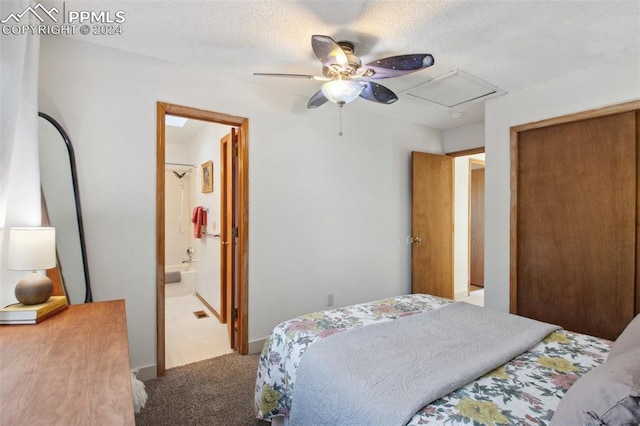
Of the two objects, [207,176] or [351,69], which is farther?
[207,176]

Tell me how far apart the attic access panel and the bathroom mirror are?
2777 millimetres

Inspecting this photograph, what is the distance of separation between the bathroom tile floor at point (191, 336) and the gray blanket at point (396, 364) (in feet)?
5.75

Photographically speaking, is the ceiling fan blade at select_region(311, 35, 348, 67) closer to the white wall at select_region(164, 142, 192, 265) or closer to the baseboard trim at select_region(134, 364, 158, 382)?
the baseboard trim at select_region(134, 364, 158, 382)

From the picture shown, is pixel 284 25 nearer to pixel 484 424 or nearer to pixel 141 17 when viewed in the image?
pixel 141 17

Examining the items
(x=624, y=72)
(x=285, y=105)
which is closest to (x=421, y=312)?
(x=285, y=105)

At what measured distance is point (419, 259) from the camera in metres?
3.97

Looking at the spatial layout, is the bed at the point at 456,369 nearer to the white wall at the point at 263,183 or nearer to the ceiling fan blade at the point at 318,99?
the white wall at the point at 263,183

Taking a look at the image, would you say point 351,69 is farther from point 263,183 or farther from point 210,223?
point 210,223

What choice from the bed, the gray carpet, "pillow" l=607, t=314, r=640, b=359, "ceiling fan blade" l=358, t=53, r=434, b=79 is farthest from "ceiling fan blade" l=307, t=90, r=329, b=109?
the gray carpet

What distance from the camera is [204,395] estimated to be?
7.19ft

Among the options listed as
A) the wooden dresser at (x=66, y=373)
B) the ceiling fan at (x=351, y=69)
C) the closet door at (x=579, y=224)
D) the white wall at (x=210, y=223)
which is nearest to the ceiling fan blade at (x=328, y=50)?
the ceiling fan at (x=351, y=69)

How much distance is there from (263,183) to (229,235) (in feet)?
2.39

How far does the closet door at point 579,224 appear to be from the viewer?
97.3 inches

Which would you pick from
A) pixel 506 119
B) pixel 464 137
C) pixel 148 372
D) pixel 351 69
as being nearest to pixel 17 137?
pixel 148 372
